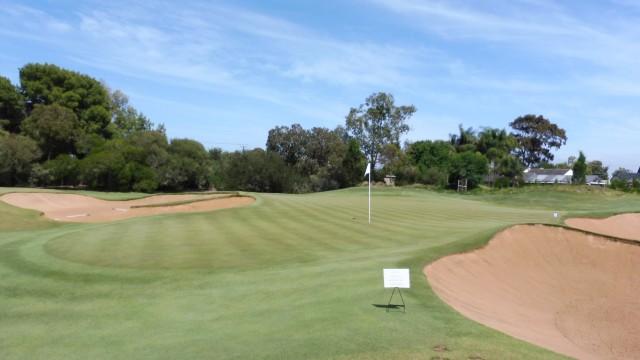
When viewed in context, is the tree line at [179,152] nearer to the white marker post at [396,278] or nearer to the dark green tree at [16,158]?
the dark green tree at [16,158]

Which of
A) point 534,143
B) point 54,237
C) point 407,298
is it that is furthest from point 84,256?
point 534,143

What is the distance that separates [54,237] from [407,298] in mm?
14964

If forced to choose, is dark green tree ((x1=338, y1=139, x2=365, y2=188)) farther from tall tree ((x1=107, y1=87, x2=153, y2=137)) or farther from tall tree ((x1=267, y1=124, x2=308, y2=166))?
tall tree ((x1=107, y1=87, x2=153, y2=137))

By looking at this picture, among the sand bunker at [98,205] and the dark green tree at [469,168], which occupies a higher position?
the dark green tree at [469,168]

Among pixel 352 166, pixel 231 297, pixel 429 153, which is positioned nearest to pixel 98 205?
pixel 231 297

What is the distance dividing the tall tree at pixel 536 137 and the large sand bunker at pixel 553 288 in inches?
3804

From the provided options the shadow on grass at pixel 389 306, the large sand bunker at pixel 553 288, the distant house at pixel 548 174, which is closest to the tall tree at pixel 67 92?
the large sand bunker at pixel 553 288

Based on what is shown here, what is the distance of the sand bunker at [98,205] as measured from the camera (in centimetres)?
3150

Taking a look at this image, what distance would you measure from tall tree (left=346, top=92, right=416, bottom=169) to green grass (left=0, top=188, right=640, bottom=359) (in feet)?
211

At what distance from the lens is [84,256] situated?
1455cm

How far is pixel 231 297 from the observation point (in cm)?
1026

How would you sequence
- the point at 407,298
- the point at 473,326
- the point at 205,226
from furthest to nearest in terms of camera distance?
the point at 205,226, the point at 407,298, the point at 473,326

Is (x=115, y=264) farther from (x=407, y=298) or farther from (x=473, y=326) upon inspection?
(x=473, y=326)

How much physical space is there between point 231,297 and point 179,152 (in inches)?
2394
